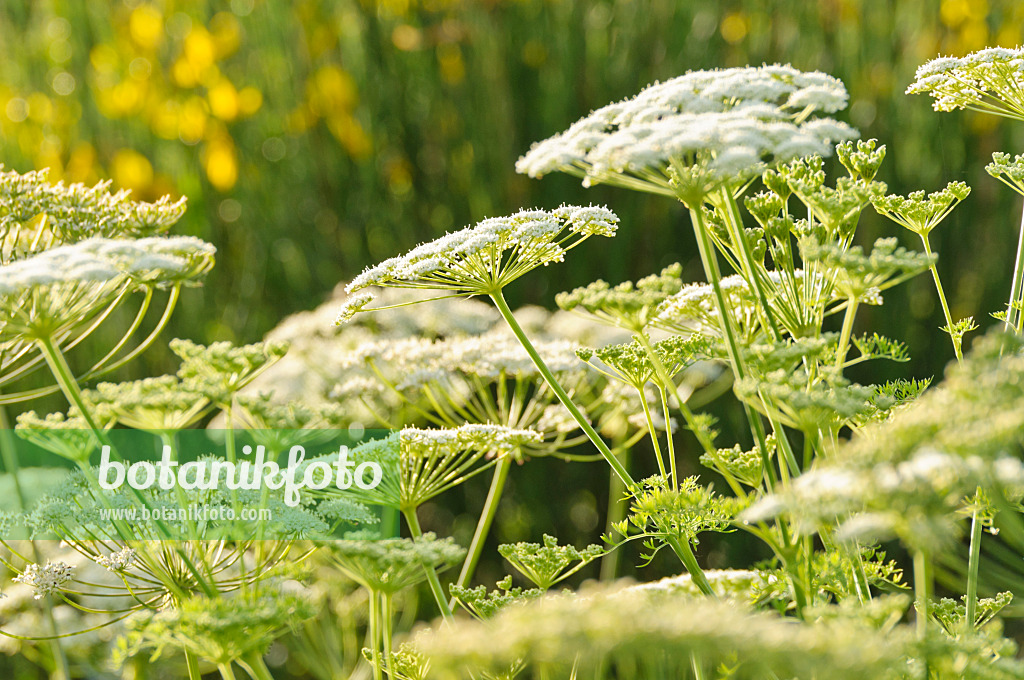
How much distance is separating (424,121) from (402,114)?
0.13 meters

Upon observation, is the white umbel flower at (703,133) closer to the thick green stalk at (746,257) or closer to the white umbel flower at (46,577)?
the thick green stalk at (746,257)

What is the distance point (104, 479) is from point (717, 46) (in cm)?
393

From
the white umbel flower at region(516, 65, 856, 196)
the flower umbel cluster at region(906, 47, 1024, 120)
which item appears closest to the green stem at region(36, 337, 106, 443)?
the white umbel flower at region(516, 65, 856, 196)

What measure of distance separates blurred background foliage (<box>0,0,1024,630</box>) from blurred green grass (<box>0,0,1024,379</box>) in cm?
1

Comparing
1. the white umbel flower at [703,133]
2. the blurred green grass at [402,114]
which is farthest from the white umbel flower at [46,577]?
the blurred green grass at [402,114]

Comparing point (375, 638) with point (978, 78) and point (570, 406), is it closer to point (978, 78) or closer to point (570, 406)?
point (570, 406)

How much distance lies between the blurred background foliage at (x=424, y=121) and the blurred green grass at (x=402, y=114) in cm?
1

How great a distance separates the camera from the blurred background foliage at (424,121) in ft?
13.8

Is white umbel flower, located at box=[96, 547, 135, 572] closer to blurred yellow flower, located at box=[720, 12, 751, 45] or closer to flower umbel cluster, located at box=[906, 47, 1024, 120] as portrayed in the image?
flower umbel cluster, located at box=[906, 47, 1024, 120]

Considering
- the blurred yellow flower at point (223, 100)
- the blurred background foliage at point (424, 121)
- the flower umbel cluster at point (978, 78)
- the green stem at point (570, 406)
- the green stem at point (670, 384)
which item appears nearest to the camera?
the green stem at point (670, 384)

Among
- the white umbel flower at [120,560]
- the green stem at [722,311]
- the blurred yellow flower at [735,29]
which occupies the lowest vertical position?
the white umbel flower at [120,560]

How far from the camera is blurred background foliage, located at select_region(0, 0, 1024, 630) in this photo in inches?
166

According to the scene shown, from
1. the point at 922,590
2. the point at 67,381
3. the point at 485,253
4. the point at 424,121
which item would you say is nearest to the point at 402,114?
the point at 424,121

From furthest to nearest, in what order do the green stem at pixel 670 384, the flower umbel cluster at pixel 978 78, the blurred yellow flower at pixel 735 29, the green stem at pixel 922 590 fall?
the blurred yellow flower at pixel 735 29, the flower umbel cluster at pixel 978 78, the green stem at pixel 670 384, the green stem at pixel 922 590
